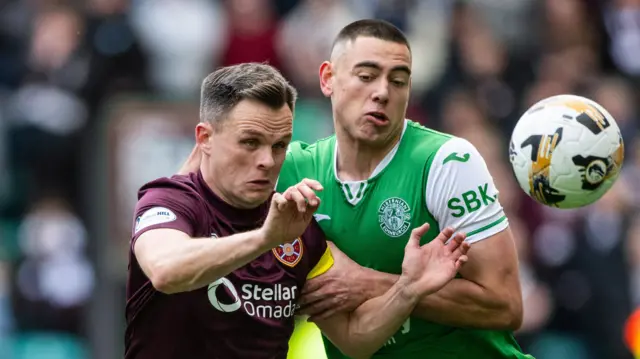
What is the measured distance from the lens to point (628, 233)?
554 inches

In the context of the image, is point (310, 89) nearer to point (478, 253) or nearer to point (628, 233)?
point (628, 233)

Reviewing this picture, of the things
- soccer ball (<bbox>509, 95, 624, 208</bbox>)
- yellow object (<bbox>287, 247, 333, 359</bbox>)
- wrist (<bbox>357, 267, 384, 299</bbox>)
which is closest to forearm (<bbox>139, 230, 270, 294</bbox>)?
wrist (<bbox>357, 267, 384, 299</bbox>)

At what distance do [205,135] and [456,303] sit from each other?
1659 millimetres

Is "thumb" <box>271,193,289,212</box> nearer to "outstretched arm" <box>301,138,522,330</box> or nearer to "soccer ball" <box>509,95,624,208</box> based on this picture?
"outstretched arm" <box>301,138,522,330</box>

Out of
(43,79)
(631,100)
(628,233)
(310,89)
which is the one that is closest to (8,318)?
(43,79)

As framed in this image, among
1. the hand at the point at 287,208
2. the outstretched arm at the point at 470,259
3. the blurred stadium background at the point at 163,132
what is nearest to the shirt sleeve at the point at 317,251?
the outstretched arm at the point at 470,259

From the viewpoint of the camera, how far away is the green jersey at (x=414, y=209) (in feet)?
24.2

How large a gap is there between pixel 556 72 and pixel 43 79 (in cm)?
585

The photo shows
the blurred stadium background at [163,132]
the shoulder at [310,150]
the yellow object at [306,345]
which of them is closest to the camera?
the shoulder at [310,150]

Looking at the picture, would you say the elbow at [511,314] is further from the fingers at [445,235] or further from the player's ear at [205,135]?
the player's ear at [205,135]

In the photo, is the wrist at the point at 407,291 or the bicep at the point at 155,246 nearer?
the bicep at the point at 155,246

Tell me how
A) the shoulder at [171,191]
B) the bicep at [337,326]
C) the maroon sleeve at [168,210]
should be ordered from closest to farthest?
the maroon sleeve at [168,210] < the shoulder at [171,191] < the bicep at [337,326]

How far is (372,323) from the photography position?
281 inches

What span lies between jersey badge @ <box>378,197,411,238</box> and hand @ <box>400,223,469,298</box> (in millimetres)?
438
